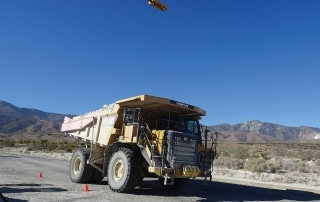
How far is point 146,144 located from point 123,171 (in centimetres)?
116

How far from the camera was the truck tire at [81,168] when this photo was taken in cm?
1478

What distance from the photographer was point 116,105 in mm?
13312

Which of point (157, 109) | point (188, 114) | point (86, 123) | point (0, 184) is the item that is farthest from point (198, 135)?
point (0, 184)

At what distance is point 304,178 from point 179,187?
12.0m

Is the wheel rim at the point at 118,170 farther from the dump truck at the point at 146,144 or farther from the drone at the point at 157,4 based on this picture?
the drone at the point at 157,4

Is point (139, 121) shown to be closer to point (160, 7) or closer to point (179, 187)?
point (179, 187)

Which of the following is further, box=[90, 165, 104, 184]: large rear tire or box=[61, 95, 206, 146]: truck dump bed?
box=[90, 165, 104, 184]: large rear tire

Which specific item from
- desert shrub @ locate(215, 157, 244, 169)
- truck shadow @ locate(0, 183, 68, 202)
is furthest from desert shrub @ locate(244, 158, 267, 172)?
truck shadow @ locate(0, 183, 68, 202)

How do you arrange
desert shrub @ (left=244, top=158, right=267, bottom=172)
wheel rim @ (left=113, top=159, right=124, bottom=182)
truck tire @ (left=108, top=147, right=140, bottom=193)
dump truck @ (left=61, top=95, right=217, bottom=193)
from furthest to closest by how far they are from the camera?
desert shrub @ (left=244, top=158, right=267, bottom=172) < wheel rim @ (left=113, top=159, right=124, bottom=182) < truck tire @ (left=108, top=147, right=140, bottom=193) < dump truck @ (left=61, top=95, right=217, bottom=193)

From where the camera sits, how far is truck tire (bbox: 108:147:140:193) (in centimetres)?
1185

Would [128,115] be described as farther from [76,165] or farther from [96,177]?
[76,165]

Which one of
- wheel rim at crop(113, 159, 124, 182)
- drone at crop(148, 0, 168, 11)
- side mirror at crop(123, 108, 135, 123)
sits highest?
drone at crop(148, 0, 168, 11)

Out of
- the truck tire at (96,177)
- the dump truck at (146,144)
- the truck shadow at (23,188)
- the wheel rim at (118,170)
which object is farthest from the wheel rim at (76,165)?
the wheel rim at (118,170)

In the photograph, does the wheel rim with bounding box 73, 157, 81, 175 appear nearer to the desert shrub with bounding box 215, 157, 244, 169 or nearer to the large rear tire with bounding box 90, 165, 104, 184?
the large rear tire with bounding box 90, 165, 104, 184
